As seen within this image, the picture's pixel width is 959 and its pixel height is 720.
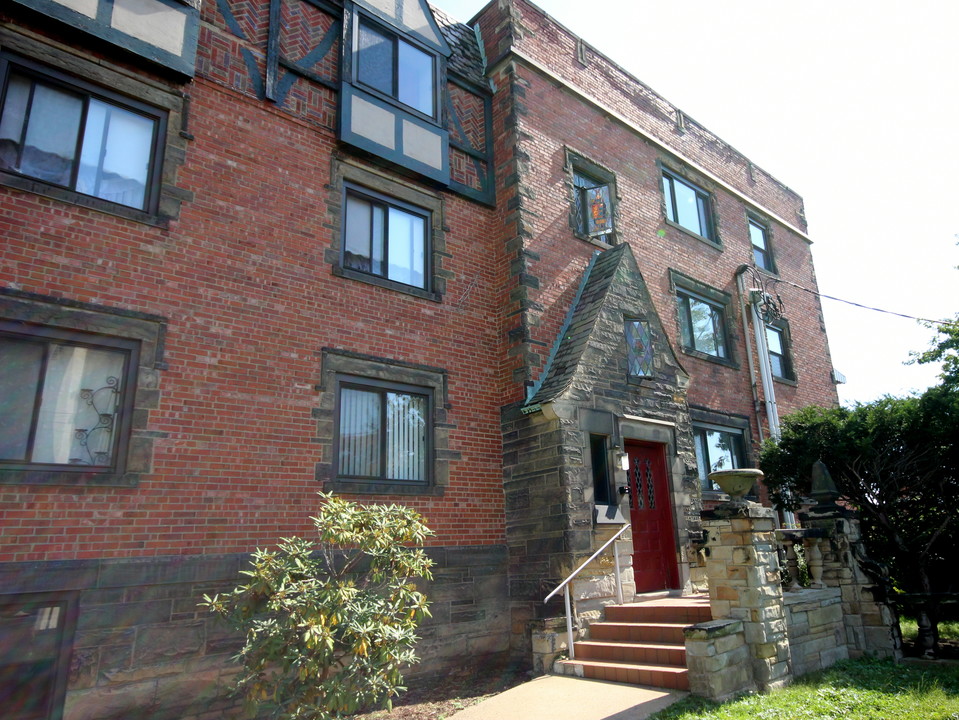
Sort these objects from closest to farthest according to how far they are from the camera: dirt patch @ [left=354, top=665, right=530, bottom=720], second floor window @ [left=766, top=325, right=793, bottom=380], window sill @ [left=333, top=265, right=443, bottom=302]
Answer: dirt patch @ [left=354, top=665, right=530, bottom=720]
window sill @ [left=333, top=265, right=443, bottom=302]
second floor window @ [left=766, top=325, right=793, bottom=380]

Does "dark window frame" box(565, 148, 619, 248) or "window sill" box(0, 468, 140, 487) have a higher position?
"dark window frame" box(565, 148, 619, 248)

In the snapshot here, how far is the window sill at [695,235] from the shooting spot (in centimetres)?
1482

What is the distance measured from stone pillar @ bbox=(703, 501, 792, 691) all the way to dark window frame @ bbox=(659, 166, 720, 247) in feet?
28.1

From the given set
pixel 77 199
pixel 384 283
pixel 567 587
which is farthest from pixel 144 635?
pixel 384 283

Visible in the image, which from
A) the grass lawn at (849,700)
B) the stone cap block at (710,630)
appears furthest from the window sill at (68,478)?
the stone cap block at (710,630)

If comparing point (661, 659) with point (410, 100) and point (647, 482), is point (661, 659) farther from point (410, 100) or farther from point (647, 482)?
point (410, 100)

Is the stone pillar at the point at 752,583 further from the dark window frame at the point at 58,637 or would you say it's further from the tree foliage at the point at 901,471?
the dark window frame at the point at 58,637

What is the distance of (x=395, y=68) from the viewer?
35.6 ft

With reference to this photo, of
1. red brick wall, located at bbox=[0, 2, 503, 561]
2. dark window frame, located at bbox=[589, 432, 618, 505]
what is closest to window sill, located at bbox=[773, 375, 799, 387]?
dark window frame, located at bbox=[589, 432, 618, 505]

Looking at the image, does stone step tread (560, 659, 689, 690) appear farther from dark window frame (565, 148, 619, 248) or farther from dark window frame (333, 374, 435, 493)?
dark window frame (565, 148, 619, 248)

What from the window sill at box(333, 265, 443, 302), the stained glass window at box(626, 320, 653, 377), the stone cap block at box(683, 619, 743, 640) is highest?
the window sill at box(333, 265, 443, 302)

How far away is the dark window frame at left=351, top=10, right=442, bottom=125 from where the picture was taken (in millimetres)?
10281

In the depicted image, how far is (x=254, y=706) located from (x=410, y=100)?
9.06 m

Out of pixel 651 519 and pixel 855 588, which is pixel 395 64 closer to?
pixel 651 519
